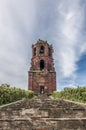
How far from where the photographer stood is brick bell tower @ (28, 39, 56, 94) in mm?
49344

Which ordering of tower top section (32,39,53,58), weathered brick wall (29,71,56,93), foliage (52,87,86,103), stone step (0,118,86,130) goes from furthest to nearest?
tower top section (32,39,53,58), weathered brick wall (29,71,56,93), foliage (52,87,86,103), stone step (0,118,86,130)

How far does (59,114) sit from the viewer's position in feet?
48.6

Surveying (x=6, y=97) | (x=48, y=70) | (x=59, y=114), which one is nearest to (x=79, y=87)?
(x=6, y=97)

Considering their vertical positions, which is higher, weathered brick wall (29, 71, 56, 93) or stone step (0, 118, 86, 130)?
weathered brick wall (29, 71, 56, 93)

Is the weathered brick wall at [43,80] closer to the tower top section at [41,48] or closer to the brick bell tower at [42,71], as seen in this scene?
the brick bell tower at [42,71]

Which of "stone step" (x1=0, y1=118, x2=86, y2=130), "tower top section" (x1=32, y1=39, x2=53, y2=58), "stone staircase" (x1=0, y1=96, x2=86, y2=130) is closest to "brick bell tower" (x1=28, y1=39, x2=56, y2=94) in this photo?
"tower top section" (x1=32, y1=39, x2=53, y2=58)

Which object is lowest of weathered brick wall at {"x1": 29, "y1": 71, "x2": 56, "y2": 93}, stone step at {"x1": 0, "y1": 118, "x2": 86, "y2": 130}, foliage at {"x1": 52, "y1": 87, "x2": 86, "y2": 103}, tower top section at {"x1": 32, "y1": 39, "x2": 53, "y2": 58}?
stone step at {"x1": 0, "y1": 118, "x2": 86, "y2": 130}

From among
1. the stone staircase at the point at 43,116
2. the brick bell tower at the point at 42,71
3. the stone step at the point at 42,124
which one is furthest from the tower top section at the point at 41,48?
the stone step at the point at 42,124

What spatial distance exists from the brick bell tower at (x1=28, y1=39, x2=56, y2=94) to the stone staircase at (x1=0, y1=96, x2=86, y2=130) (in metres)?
33.5

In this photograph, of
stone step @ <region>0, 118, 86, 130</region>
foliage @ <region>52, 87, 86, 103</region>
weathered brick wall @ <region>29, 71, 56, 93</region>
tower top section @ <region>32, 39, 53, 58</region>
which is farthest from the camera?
tower top section @ <region>32, 39, 53, 58</region>

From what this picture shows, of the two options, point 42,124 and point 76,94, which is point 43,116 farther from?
point 76,94

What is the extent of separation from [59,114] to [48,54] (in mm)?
36858

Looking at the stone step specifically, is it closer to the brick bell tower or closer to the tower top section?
the brick bell tower

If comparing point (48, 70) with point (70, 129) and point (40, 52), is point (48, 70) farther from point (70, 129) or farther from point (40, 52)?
point (70, 129)
